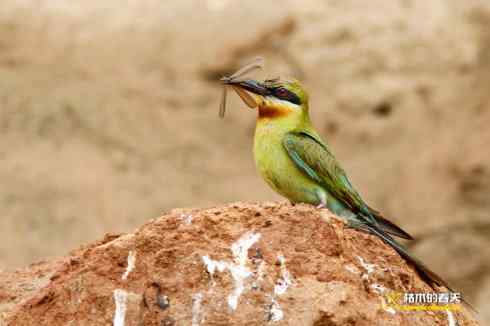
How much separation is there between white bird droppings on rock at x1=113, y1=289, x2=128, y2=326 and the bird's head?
1.51 metres

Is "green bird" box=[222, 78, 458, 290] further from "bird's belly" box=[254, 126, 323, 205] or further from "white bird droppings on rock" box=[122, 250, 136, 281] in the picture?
"white bird droppings on rock" box=[122, 250, 136, 281]

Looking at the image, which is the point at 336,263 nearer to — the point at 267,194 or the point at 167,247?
the point at 167,247

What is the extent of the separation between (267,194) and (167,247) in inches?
219

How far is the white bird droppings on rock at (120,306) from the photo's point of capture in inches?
138

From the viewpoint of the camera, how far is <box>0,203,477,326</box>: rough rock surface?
3453mm

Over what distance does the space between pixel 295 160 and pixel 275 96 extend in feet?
1.25

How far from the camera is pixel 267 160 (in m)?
4.68

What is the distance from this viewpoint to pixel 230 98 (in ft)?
31.6

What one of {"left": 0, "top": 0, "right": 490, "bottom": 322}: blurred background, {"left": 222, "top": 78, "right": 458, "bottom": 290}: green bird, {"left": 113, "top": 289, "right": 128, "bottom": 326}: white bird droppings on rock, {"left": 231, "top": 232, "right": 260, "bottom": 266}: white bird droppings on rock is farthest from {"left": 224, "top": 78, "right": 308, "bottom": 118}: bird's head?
{"left": 0, "top": 0, "right": 490, "bottom": 322}: blurred background

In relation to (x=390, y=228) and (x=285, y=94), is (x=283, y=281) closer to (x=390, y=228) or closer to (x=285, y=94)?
(x=390, y=228)

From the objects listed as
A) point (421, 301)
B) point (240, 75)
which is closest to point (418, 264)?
point (421, 301)

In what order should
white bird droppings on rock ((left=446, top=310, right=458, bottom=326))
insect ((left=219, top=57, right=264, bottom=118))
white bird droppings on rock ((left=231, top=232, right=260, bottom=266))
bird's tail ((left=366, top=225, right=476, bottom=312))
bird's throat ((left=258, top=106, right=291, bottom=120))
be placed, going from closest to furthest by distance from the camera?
white bird droppings on rock ((left=231, top=232, right=260, bottom=266)) < white bird droppings on rock ((left=446, top=310, right=458, bottom=326)) < bird's tail ((left=366, top=225, right=476, bottom=312)) < insect ((left=219, top=57, right=264, bottom=118)) < bird's throat ((left=258, top=106, right=291, bottom=120))

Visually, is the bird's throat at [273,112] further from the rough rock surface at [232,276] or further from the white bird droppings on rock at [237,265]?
the white bird droppings on rock at [237,265]

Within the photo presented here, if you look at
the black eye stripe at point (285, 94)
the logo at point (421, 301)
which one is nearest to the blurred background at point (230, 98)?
the black eye stripe at point (285, 94)
